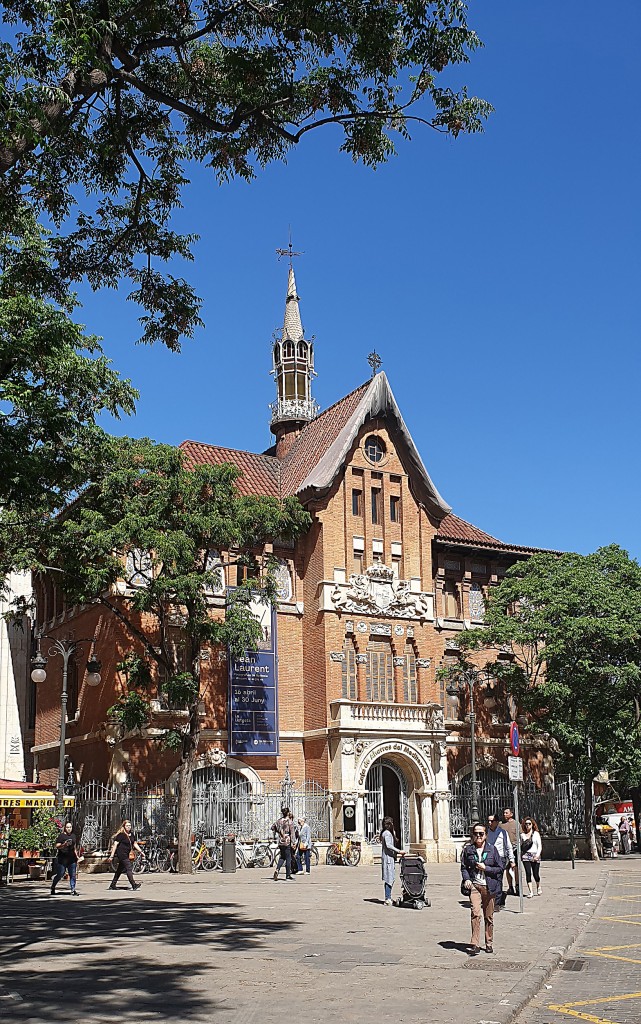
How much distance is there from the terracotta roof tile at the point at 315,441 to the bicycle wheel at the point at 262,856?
1376 cm

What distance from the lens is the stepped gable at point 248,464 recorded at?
41969 millimetres

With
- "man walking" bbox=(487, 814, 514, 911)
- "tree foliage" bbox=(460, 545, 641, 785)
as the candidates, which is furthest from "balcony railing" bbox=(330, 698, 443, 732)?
"man walking" bbox=(487, 814, 514, 911)

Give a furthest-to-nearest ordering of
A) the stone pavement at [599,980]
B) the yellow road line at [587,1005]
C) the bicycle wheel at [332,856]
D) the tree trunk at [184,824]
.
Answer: the bicycle wheel at [332,856] < the tree trunk at [184,824] < the stone pavement at [599,980] < the yellow road line at [587,1005]

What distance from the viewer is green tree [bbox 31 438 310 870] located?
2989cm

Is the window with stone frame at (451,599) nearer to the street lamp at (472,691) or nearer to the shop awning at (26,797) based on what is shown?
the street lamp at (472,691)

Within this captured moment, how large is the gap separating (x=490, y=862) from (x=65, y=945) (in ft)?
18.8

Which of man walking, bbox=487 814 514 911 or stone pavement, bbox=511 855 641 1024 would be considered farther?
man walking, bbox=487 814 514 911

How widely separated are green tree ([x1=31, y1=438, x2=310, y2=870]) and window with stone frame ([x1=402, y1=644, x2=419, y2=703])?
30.3 ft

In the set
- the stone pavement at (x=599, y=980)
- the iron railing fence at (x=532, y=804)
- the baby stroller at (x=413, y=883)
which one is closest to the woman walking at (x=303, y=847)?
the baby stroller at (x=413, y=883)

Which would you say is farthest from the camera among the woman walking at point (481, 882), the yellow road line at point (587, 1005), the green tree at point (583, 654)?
the green tree at point (583, 654)

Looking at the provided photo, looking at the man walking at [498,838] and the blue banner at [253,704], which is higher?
the blue banner at [253,704]

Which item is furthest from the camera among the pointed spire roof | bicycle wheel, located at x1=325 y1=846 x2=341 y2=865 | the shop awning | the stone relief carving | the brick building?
the pointed spire roof

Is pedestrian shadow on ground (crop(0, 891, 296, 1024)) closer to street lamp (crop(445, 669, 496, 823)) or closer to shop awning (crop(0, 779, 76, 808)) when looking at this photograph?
shop awning (crop(0, 779, 76, 808))

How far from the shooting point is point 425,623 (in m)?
41.8
